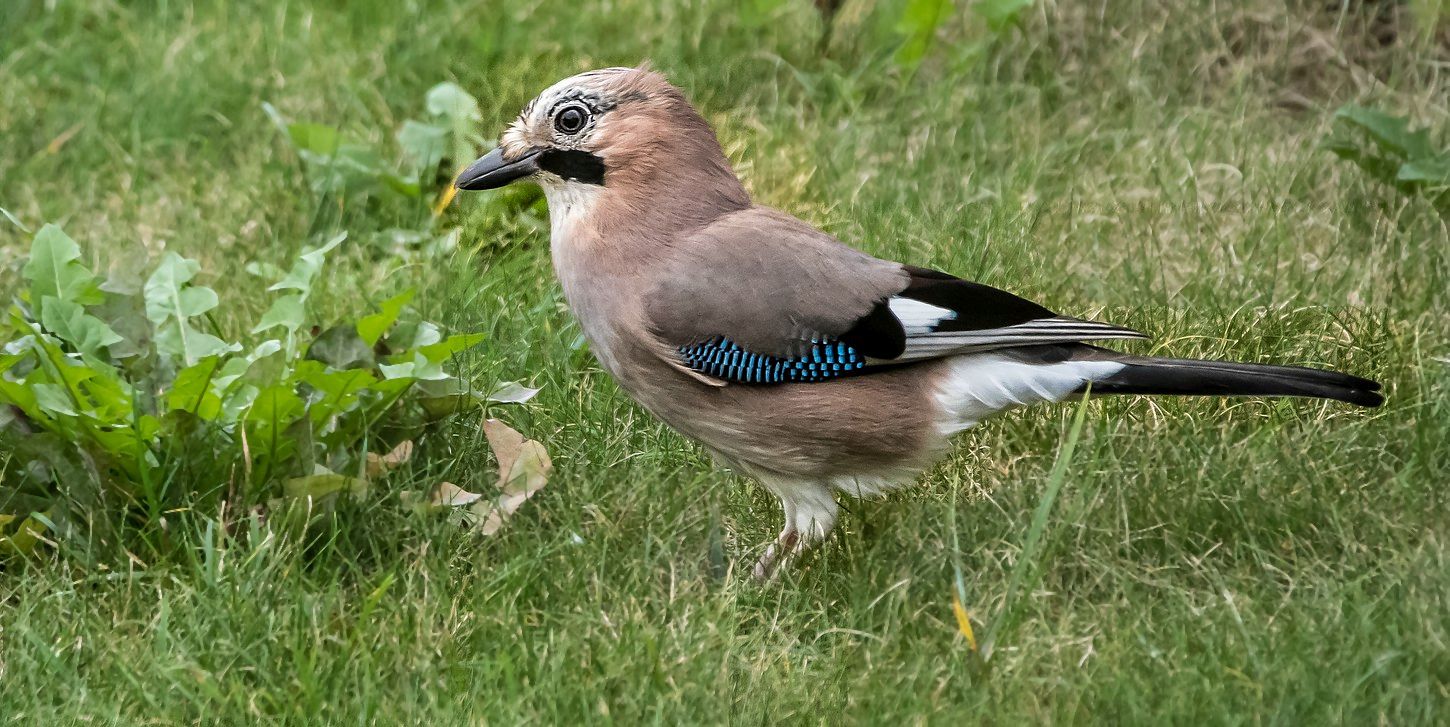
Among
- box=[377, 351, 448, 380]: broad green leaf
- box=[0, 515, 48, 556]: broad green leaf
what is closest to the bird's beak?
box=[377, 351, 448, 380]: broad green leaf

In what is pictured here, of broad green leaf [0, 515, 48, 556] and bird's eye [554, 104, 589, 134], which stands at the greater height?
bird's eye [554, 104, 589, 134]

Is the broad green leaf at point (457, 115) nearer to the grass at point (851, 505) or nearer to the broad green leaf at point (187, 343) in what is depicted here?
the grass at point (851, 505)

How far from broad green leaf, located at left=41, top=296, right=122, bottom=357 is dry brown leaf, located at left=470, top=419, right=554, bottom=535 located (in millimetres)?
880

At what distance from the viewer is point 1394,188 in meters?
5.08

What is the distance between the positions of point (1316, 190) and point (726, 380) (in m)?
2.41

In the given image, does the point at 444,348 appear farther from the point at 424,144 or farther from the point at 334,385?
the point at 424,144

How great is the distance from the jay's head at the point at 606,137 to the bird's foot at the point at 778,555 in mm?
809

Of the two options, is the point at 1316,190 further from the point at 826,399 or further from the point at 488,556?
the point at 488,556

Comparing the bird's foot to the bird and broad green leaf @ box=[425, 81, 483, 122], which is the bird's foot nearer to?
the bird

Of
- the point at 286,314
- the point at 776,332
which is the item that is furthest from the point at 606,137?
the point at 286,314

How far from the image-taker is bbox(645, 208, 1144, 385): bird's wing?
12.0ft

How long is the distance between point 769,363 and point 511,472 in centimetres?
68

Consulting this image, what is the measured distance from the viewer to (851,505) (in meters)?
4.03

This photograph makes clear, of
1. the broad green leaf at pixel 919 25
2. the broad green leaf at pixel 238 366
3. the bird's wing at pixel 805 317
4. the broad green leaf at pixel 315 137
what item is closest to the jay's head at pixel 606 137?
the bird's wing at pixel 805 317
